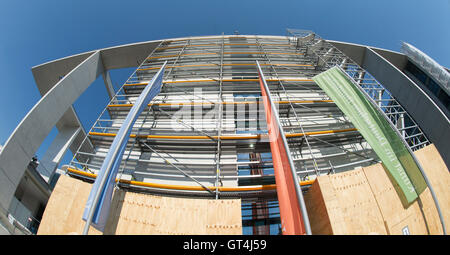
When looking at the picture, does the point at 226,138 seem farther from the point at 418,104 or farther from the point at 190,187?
the point at 418,104

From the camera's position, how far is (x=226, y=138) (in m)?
7.00

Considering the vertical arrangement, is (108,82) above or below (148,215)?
above

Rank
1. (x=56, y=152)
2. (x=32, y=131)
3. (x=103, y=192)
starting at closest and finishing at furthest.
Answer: (x=103, y=192) → (x=32, y=131) → (x=56, y=152)

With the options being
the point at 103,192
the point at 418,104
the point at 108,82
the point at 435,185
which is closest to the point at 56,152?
the point at 108,82

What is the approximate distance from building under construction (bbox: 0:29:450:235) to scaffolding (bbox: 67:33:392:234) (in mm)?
59

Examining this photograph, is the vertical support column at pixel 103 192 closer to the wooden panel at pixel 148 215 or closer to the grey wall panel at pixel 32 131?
the wooden panel at pixel 148 215

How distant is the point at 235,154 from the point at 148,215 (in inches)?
154

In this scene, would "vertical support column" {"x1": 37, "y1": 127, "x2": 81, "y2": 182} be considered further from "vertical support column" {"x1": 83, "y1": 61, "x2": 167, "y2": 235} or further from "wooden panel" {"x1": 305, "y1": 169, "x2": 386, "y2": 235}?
"wooden panel" {"x1": 305, "y1": 169, "x2": 386, "y2": 235}

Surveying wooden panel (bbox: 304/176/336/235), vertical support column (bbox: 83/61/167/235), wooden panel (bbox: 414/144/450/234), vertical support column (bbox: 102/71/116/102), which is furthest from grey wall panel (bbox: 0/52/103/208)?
wooden panel (bbox: 414/144/450/234)
